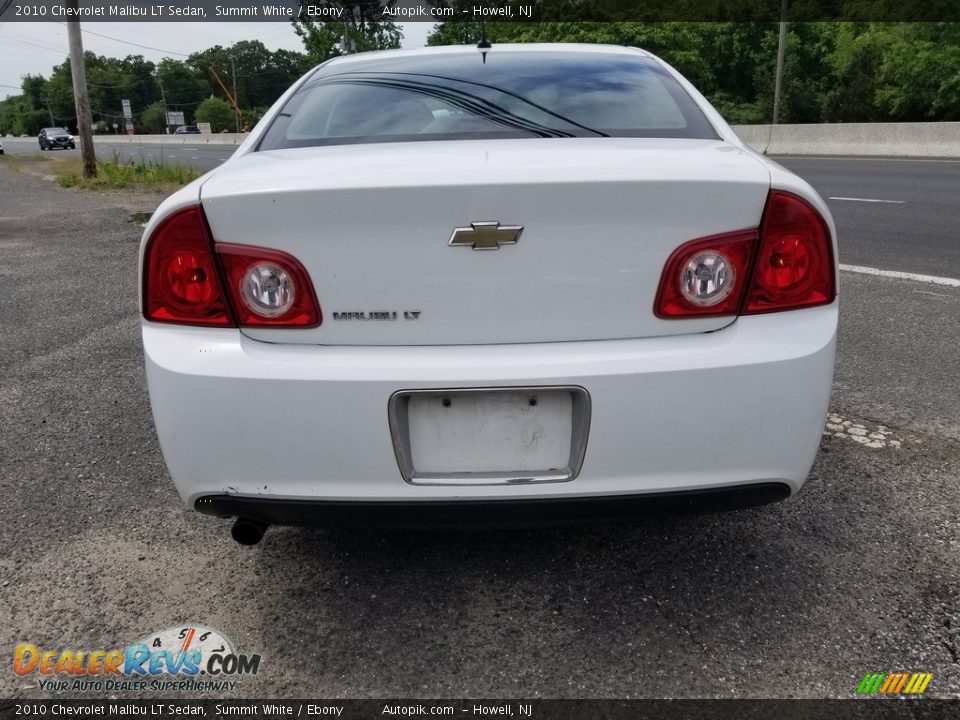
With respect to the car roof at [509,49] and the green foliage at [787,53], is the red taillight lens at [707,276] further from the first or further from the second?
the green foliage at [787,53]

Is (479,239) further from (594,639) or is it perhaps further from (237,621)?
(237,621)

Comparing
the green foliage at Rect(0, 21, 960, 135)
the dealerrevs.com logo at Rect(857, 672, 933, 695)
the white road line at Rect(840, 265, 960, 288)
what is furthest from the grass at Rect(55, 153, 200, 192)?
the green foliage at Rect(0, 21, 960, 135)

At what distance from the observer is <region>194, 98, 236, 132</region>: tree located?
101250 millimetres

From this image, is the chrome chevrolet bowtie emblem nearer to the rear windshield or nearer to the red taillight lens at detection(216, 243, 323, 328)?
the red taillight lens at detection(216, 243, 323, 328)

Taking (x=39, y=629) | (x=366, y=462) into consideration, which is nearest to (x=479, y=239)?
(x=366, y=462)

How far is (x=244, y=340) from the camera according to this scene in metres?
1.84

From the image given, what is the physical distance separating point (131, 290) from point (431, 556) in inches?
183

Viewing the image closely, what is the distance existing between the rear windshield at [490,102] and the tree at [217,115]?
4163 inches

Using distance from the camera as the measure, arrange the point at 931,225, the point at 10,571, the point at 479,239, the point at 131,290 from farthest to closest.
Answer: the point at 931,225 < the point at 131,290 < the point at 10,571 < the point at 479,239

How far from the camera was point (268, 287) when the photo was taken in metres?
1.83

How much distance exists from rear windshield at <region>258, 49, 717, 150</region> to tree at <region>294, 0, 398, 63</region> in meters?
44.8

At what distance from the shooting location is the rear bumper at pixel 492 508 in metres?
1.83

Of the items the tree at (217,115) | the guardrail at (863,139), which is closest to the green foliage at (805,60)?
the guardrail at (863,139)

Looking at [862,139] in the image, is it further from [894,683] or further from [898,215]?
[894,683]
